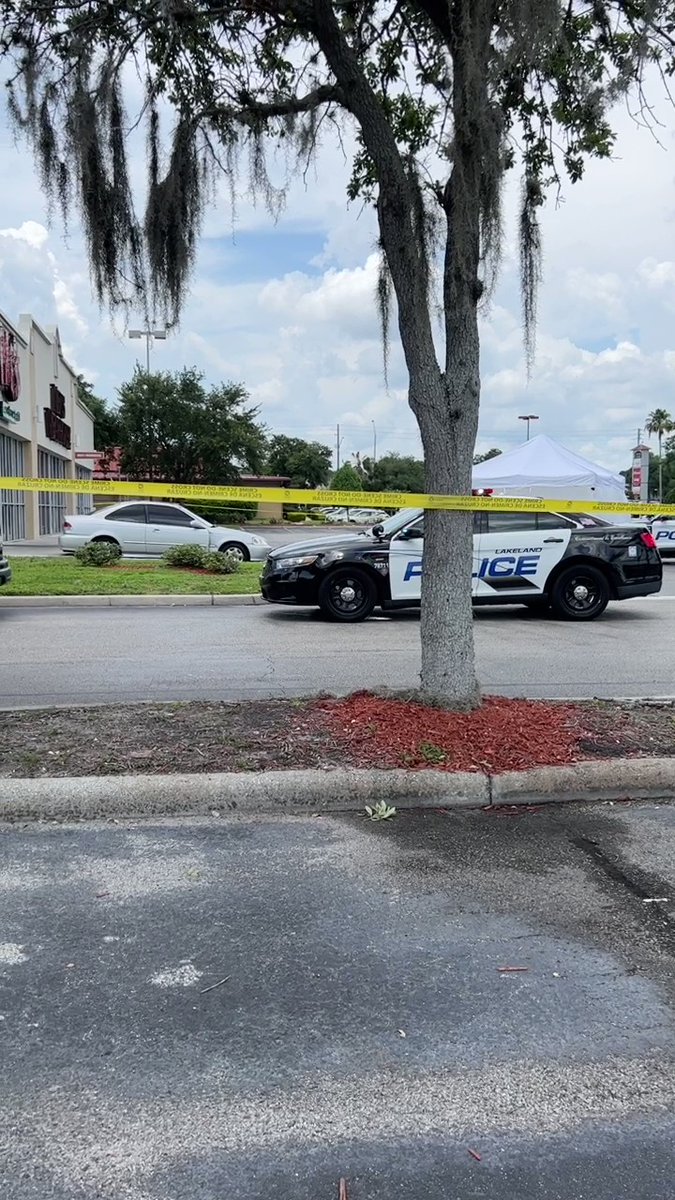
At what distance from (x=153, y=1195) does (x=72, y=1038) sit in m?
0.69

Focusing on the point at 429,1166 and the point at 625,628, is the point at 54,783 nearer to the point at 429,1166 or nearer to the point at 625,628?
the point at 429,1166

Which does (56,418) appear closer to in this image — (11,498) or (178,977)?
(11,498)

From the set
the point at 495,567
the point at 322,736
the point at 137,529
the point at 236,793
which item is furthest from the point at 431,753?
the point at 137,529

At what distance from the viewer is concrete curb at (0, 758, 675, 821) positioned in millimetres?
4477

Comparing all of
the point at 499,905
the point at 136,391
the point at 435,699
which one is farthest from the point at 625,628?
the point at 136,391

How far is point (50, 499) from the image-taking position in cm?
3303

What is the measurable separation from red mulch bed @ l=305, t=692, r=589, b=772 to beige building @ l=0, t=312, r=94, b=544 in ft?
62.6

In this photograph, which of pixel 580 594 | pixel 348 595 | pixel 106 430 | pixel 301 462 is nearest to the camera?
pixel 348 595

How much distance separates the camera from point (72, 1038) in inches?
105

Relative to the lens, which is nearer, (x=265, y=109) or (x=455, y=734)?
(x=455, y=734)

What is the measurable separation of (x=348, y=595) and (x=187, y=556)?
6.61m

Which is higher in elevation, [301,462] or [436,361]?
[301,462]

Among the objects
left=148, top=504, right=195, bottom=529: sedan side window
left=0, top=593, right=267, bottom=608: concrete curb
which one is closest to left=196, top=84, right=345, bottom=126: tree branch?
left=0, top=593, right=267, bottom=608: concrete curb

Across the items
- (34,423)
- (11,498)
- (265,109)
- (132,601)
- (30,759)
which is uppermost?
(34,423)
